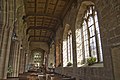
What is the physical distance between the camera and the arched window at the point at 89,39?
569 centimetres

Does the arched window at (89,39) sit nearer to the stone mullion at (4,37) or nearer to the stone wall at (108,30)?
the stone wall at (108,30)

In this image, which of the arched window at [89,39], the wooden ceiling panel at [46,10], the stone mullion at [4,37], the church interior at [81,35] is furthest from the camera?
the wooden ceiling panel at [46,10]

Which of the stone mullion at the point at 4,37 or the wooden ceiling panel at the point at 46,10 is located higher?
the wooden ceiling panel at the point at 46,10

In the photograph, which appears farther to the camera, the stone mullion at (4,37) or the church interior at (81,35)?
the stone mullion at (4,37)

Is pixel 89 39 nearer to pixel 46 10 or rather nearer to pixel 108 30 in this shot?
pixel 108 30

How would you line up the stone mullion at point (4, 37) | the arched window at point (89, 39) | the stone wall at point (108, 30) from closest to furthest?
the stone wall at point (108, 30), the stone mullion at point (4, 37), the arched window at point (89, 39)

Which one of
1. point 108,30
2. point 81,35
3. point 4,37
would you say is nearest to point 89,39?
point 81,35

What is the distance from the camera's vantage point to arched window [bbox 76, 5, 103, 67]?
5686mm

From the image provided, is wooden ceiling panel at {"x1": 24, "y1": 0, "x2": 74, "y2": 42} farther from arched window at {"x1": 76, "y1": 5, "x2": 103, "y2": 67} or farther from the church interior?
arched window at {"x1": 76, "y1": 5, "x2": 103, "y2": 67}

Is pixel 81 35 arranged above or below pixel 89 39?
above

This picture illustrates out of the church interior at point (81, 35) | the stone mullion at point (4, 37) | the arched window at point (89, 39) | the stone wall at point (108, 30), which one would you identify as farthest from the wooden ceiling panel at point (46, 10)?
the stone wall at point (108, 30)

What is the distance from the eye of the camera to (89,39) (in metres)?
6.60

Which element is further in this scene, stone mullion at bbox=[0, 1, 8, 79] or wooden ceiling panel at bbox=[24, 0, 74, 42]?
wooden ceiling panel at bbox=[24, 0, 74, 42]

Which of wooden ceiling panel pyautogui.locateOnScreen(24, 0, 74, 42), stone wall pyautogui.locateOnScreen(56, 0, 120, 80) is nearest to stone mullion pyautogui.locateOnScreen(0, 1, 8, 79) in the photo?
wooden ceiling panel pyautogui.locateOnScreen(24, 0, 74, 42)
